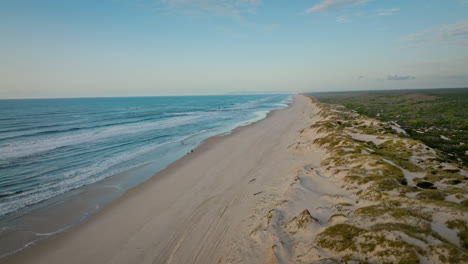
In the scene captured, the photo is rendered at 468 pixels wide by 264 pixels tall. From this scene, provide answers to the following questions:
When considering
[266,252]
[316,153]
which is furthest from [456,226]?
[316,153]

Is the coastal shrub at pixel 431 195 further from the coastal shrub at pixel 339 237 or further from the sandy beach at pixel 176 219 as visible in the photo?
the sandy beach at pixel 176 219

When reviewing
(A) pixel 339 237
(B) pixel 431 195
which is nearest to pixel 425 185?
(B) pixel 431 195

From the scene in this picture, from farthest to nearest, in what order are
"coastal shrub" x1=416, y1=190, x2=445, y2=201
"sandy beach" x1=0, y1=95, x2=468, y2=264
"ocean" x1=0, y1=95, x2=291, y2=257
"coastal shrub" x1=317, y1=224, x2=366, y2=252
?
"ocean" x1=0, y1=95, x2=291, y2=257 < "coastal shrub" x1=416, y1=190, x2=445, y2=201 < "coastal shrub" x1=317, y1=224, x2=366, y2=252 < "sandy beach" x1=0, y1=95, x2=468, y2=264

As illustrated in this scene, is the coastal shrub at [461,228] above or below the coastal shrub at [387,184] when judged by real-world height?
above

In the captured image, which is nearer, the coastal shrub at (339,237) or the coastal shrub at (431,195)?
the coastal shrub at (339,237)

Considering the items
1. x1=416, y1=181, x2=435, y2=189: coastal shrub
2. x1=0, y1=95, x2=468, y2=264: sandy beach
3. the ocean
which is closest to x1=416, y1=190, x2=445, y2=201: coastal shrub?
x1=0, y1=95, x2=468, y2=264: sandy beach

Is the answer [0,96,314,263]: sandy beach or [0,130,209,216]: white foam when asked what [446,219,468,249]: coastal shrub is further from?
[0,130,209,216]: white foam

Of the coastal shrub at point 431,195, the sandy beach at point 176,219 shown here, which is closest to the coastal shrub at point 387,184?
the coastal shrub at point 431,195

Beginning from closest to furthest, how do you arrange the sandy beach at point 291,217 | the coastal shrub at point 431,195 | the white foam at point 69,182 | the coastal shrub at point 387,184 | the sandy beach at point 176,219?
the sandy beach at point 291,217
the sandy beach at point 176,219
the coastal shrub at point 431,195
the coastal shrub at point 387,184
the white foam at point 69,182

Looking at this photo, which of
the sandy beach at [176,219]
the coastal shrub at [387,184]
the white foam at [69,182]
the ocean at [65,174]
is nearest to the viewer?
the sandy beach at [176,219]
